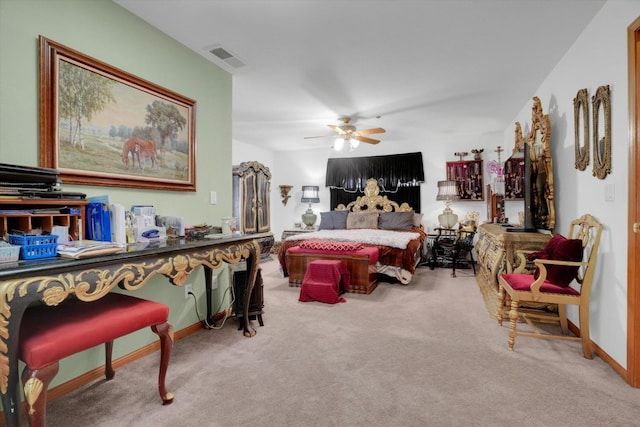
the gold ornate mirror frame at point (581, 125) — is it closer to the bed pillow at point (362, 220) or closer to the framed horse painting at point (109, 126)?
the framed horse painting at point (109, 126)

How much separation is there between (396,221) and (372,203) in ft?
3.18

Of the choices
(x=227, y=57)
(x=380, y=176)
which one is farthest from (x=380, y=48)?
(x=380, y=176)

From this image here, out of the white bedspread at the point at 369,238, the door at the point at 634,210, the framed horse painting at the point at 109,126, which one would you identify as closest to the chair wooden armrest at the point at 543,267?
the door at the point at 634,210

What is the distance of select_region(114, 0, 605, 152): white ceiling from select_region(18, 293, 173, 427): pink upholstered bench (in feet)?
6.83

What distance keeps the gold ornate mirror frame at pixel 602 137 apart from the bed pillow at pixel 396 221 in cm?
367

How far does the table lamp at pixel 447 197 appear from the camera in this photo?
591 centimetres

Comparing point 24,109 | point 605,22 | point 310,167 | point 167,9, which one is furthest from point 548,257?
point 310,167

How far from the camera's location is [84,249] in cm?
152

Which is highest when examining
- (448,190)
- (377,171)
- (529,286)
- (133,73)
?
(133,73)

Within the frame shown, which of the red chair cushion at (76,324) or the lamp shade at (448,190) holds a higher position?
the lamp shade at (448,190)

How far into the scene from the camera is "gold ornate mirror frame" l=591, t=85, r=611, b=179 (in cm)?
222

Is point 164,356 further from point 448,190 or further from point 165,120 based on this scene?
point 448,190

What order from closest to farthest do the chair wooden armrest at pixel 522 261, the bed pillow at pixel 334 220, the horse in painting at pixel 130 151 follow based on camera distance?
the horse in painting at pixel 130 151, the chair wooden armrest at pixel 522 261, the bed pillow at pixel 334 220

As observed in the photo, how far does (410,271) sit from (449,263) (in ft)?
5.94
